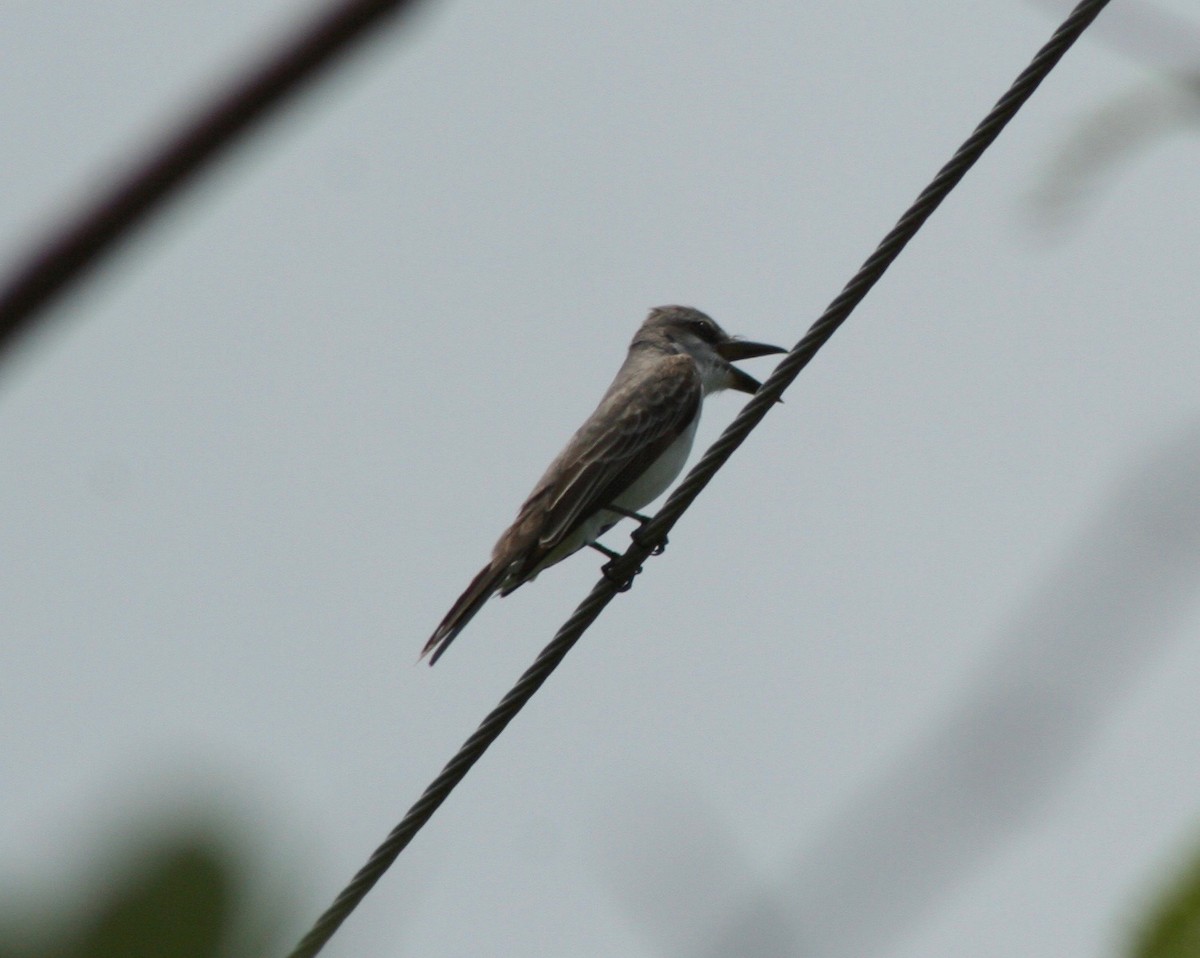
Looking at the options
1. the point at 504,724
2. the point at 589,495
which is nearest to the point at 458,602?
the point at 589,495

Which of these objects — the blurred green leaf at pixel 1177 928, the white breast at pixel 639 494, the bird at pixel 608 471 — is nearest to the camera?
the blurred green leaf at pixel 1177 928

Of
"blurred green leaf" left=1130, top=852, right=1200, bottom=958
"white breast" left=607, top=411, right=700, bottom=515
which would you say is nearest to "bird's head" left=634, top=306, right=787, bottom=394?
"white breast" left=607, top=411, right=700, bottom=515

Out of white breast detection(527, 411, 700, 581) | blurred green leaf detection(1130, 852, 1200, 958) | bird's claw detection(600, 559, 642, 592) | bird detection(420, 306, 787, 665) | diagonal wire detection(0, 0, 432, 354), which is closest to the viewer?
diagonal wire detection(0, 0, 432, 354)

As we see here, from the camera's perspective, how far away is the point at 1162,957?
1.75 metres

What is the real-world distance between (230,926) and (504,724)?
4.87 meters

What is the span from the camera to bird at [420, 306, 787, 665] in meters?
9.66

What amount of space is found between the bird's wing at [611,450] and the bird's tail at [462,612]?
1.65 feet

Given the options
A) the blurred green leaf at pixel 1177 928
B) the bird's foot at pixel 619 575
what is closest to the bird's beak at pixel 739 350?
the bird's foot at pixel 619 575

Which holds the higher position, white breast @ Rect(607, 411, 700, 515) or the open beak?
the open beak

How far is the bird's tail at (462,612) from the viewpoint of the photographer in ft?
29.3

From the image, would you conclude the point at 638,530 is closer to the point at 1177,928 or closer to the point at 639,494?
the point at 639,494

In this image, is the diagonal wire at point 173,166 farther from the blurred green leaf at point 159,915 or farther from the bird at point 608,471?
the bird at point 608,471

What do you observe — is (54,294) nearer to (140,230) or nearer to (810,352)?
(140,230)

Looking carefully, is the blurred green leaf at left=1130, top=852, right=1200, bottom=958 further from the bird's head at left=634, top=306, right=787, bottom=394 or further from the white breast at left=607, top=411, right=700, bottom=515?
the bird's head at left=634, top=306, right=787, bottom=394
